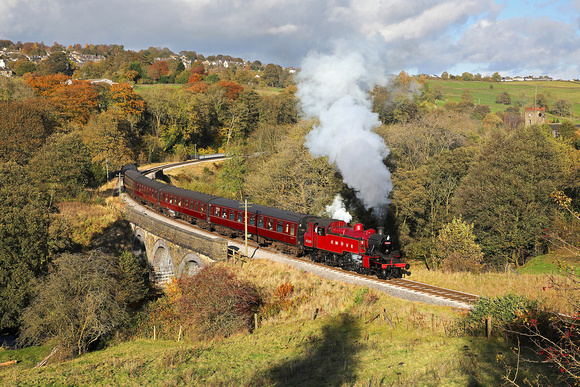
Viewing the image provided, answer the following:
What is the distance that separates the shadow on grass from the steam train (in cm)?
481

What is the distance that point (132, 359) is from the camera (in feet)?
74.1

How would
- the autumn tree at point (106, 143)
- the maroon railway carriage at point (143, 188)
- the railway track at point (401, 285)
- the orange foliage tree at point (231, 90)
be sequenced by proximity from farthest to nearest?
the orange foliage tree at point (231, 90) → the autumn tree at point (106, 143) → the maroon railway carriage at point (143, 188) → the railway track at point (401, 285)

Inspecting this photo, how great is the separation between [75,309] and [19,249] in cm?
1150

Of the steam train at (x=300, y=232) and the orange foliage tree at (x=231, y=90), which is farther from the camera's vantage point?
the orange foliage tree at (x=231, y=90)

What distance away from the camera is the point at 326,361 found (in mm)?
18094

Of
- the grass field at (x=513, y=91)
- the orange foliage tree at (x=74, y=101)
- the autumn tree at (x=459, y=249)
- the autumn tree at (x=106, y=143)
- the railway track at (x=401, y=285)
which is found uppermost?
the grass field at (x=513, y=91)

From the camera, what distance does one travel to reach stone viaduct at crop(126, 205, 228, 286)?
1270 inches

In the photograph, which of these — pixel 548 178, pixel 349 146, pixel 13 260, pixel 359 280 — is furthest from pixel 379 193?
pixel 13 260

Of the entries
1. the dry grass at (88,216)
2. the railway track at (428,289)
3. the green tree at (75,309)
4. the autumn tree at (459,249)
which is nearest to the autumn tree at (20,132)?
the dry grass at (88,216)

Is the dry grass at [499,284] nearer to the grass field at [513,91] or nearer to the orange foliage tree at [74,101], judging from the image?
the orange foliage tree at [74,101]

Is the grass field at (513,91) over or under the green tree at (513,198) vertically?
over

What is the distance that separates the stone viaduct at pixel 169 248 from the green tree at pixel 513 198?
27.1 m

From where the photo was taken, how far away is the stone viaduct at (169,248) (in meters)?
32.2

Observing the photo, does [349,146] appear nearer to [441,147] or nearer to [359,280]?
[359,280]
